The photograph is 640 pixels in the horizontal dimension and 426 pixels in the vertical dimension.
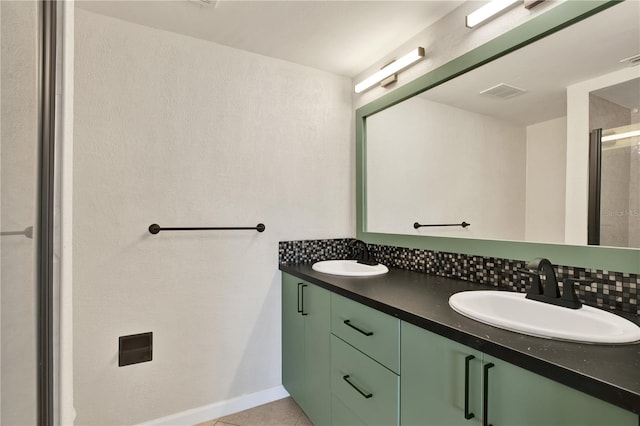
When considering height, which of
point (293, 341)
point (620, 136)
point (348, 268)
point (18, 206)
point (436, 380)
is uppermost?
point (620, 136)

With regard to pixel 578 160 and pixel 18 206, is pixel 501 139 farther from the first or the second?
pixel 18 206

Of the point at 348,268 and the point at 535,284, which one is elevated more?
the point at 535,284

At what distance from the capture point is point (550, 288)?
43.4 inches

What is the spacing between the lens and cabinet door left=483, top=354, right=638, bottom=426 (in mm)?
640

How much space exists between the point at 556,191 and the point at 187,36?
204 cm

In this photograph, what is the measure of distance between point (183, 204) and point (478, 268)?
163cm

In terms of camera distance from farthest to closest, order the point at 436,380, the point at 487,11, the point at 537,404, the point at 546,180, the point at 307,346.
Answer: the point at 307,346
the point at 487,11
the point at 546,180
the point at 436,380
the point at 537,404

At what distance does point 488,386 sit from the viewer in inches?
33.3

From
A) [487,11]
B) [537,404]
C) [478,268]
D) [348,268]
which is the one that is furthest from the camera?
[348,268]

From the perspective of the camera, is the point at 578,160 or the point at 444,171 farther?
the point at 444,171

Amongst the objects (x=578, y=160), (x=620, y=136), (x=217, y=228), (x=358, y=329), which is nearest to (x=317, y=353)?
(x=358, y=329)

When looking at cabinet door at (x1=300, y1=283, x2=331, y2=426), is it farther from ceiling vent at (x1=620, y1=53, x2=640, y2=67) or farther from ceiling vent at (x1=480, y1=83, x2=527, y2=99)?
ceiling vent at (x1=620, y1=53, x2=640, y2=67)

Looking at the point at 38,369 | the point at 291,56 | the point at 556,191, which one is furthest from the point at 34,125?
the point at 291,56

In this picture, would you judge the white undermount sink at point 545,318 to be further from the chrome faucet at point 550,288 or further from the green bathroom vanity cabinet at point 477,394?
the green bathroom vanity cabinet at point 477,394
